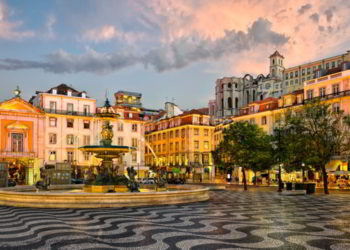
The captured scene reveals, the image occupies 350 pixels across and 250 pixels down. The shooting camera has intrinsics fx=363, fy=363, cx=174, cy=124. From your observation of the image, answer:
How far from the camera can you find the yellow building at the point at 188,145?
67.2m

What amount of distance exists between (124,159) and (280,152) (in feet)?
103

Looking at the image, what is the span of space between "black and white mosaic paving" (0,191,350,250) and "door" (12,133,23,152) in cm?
3501

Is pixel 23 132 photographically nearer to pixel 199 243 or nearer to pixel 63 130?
pixel 63 130

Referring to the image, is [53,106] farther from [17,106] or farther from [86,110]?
[17,106]

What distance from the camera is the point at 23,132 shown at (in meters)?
47.5

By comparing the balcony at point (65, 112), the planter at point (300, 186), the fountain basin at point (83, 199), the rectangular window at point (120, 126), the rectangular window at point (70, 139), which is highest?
the balcony at point (65, 112)

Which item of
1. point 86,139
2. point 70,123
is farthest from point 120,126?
point 70,123

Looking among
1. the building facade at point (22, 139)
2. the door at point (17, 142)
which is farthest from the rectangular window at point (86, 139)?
the door at point (17, 142)

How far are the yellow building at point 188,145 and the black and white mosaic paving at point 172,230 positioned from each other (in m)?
51.4

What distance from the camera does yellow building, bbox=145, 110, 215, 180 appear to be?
221 feet

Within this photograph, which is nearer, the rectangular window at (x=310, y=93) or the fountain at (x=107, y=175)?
the fountain at (x=107, y=175)

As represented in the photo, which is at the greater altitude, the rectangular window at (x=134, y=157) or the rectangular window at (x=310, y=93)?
the rectangular window at (x=310, y=93)

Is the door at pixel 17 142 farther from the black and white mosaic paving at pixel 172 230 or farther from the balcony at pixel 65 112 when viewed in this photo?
the black and white mosaic paving at pixel 172 230

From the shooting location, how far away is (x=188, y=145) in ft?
220
